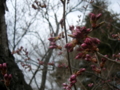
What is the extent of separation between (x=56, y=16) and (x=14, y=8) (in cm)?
273

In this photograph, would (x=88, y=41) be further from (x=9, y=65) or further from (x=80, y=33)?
(x=9, y=65)

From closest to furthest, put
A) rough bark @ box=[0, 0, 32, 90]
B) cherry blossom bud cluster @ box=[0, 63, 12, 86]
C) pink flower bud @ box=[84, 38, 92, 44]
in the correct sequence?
pink flower bud @ box=[84, 38, 92, 44]
cherry blossom bud cluster @ box=[0, 63, 12, 86]
rough bark @ box=[0, 0, 32, 90]

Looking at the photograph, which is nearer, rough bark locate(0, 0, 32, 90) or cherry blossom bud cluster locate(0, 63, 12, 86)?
cherry blossom bud cluster locate(0, 63, 12, 86)

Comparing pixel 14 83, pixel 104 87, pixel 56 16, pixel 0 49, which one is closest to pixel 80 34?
pixel 104 87

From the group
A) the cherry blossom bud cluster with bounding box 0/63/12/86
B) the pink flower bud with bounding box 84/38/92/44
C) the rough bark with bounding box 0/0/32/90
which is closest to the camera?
the pink flower bud with bounding box 84/38/92/44

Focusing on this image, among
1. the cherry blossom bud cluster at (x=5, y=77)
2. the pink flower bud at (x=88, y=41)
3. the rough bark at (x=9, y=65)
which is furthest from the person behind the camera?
the rough bark at (x=9, y=65)

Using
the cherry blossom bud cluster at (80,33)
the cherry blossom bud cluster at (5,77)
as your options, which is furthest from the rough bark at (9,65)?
the cherry blossom bud cluster at (80,33)

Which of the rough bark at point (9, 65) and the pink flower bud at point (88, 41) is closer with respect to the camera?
the pink flower bud at point (88, 41)

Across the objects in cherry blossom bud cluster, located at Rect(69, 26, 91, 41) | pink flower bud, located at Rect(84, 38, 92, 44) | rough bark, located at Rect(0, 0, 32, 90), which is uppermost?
cherry blossom bud cluster, located at Rect(69, 26, 91, 41)

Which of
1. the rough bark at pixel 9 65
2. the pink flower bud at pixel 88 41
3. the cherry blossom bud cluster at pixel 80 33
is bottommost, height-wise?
the rough bark at pixel 9 65

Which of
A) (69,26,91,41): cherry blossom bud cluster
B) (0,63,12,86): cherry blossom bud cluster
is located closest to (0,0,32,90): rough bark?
(0,63,12,86): cherry blossom bud cluster

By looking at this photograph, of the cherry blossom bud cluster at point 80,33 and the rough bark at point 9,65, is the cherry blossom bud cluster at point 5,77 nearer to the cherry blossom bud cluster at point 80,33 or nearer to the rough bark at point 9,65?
the cherry blossom bud cluster at point 80,33

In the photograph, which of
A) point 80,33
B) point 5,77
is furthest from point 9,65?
point 80,33

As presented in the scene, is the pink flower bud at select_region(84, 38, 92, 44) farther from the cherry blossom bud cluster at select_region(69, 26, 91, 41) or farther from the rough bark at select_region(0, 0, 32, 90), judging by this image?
the rough bark at select_region(0, 0, 32, 90)
